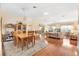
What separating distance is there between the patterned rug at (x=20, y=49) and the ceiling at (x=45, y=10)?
16.7 inches

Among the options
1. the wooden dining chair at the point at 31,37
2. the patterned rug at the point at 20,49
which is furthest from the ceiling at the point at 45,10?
the patterned rug at the point at 20,49

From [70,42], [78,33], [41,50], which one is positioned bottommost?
[41,50]

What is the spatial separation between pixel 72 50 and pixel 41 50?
56 cm

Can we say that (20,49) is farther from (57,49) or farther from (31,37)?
(57,49)

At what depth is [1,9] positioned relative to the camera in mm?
2020

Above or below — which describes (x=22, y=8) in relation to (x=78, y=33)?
above

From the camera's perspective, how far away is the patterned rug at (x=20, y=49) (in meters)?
2.03

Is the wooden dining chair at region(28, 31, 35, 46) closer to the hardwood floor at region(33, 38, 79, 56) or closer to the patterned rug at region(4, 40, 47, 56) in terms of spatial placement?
the patterned rug at region(4, 40, 47, 56)

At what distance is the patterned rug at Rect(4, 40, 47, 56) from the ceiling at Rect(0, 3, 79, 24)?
16.7 inches

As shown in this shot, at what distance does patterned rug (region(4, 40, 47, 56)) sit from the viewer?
6.67 ft

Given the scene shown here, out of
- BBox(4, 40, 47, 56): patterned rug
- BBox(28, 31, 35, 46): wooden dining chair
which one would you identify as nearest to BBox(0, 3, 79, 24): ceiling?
BBox(28, 31, 35, 46): wooden dining chair

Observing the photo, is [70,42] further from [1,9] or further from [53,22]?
[1,9]

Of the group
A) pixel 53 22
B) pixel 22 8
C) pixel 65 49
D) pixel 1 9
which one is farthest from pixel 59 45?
pixel 1 9

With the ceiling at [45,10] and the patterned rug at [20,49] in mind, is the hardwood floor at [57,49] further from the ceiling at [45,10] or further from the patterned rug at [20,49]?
the ceiling at [45,10]
